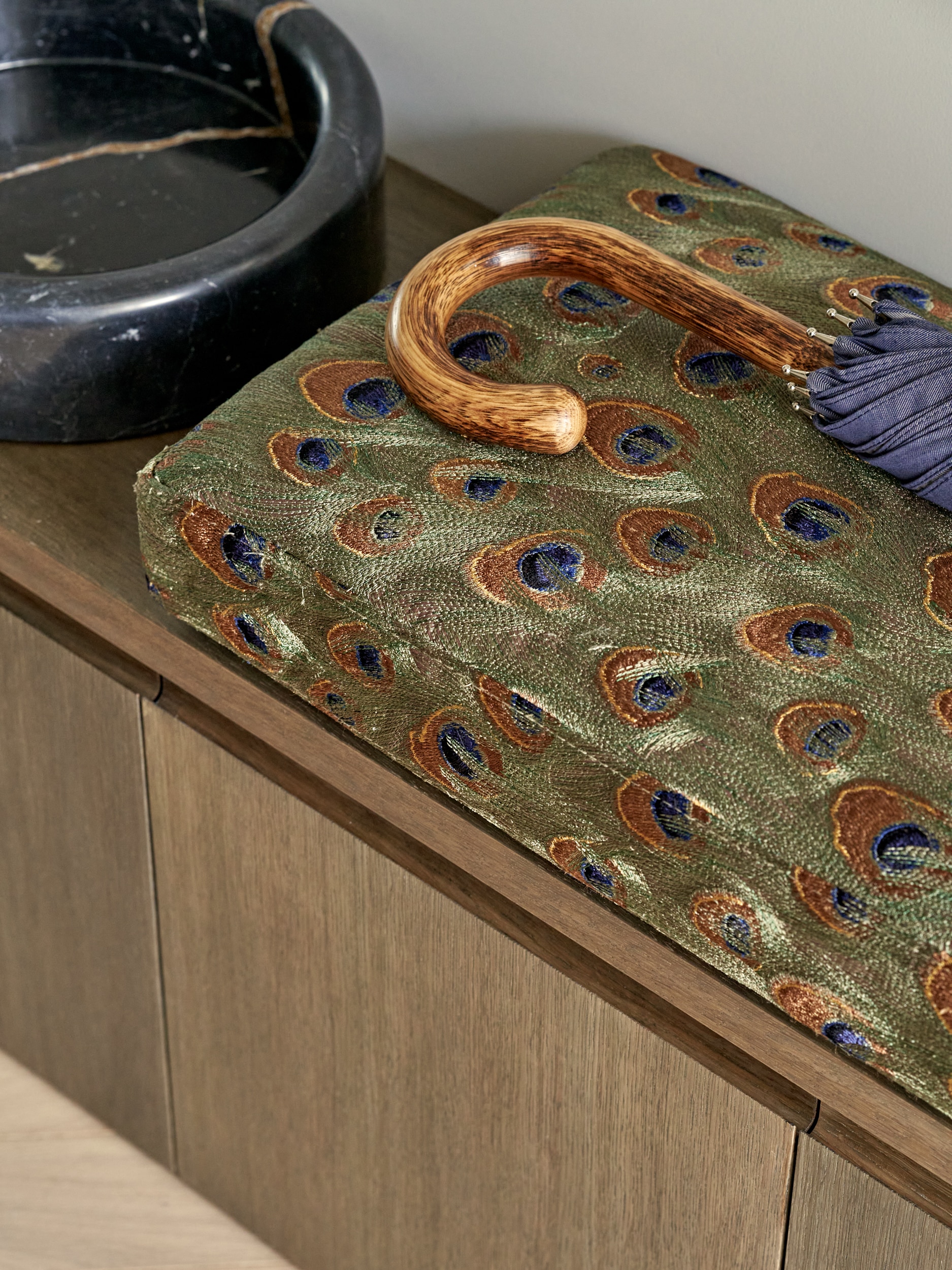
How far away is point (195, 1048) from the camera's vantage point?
0.90 meters

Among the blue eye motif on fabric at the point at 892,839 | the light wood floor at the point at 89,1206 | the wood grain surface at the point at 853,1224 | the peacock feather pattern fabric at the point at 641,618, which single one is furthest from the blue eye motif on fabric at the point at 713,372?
the light wood floor at the point at 89,1206

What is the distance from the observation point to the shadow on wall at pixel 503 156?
0.82 m

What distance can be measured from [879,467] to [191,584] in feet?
0.94

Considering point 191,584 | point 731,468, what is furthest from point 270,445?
point 731,468

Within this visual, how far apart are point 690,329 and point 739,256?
0.08 metres

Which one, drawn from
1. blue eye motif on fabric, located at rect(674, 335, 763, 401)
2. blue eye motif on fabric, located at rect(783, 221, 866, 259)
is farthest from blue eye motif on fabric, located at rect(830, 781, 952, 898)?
blue eye motif on fabric, located at rect(783, 221, 866, 259)

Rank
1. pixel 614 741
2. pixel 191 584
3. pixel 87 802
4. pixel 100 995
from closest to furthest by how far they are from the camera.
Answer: pixel 614 741 → pixel 191 584 → pixel 87 802 → pixel 100 995

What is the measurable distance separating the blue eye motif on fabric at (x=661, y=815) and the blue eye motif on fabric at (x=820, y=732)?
4cm

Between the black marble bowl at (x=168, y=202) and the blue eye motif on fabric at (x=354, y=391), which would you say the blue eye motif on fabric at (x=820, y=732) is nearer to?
the blue eye motif on fabric at (x=354, y=391)

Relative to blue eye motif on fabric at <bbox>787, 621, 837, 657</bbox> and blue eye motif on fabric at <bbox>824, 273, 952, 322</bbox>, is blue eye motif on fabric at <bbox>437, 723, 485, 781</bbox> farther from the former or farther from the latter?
blue eye motif on fabric at <bbox>824, 273, 952, 322</bbox>

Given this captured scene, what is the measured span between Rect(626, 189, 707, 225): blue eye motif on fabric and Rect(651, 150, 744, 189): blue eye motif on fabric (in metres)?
0.02

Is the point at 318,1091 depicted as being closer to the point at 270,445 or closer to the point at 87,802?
the point at 87,802

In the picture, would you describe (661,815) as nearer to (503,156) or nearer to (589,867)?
(589,867)

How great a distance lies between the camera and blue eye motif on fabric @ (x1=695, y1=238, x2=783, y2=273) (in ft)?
2.20
